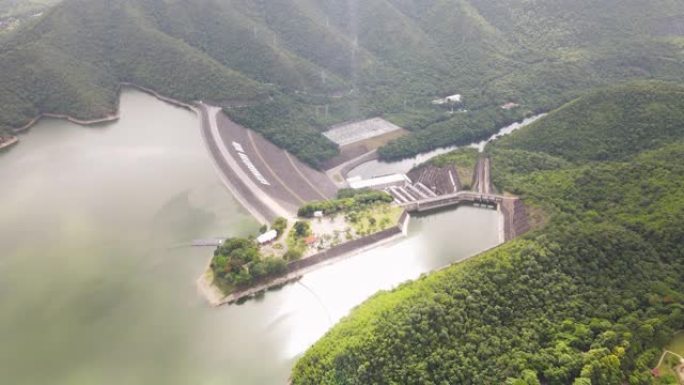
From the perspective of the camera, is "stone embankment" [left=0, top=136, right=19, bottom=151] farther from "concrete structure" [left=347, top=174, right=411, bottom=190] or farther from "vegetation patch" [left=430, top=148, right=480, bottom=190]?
"vegetation patch" [left=430, top=148, right=480, bottom=190]

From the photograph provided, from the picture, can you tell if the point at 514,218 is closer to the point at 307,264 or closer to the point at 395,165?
the point at 395,165

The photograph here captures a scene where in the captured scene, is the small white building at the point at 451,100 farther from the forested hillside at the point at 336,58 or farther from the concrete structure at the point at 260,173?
the concrete structure at the point at 260,173

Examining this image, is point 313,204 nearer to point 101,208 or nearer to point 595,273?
point 101,208

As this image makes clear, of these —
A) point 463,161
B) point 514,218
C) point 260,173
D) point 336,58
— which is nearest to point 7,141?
point 260,173

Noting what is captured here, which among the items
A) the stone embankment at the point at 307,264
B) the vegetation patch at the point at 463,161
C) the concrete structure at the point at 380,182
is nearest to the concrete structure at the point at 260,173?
the concrete structure at the point at 380,182

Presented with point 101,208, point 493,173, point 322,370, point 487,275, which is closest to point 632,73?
point 493,173
